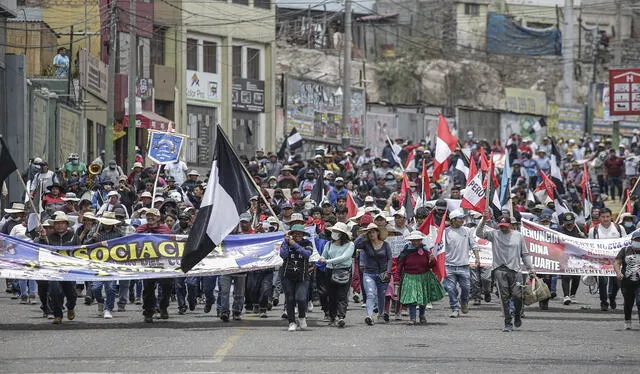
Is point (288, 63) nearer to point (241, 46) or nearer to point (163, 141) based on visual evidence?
point (241, 46)

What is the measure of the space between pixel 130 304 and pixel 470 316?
587 cm

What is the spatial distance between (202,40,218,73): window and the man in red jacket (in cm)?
3766

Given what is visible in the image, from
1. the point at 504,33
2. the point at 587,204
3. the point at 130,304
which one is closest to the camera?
the point at 130,304

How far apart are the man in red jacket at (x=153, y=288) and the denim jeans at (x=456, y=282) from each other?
14.8 ft

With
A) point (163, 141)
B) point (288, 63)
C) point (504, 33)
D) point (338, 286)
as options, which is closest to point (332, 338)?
point (338, 286)

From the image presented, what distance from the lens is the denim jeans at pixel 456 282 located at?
24219mm

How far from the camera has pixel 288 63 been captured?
7100 cm

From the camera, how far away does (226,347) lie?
59.2 feet

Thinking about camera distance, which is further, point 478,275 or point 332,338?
point 478,275

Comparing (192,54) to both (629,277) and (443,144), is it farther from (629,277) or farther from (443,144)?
(629,277)

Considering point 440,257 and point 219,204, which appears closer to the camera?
point 219,204

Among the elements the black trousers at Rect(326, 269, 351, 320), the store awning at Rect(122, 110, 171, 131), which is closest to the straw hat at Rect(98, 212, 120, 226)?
the black trousers at Rect(326, 269, 351, 320)

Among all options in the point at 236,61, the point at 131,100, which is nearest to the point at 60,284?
the point at 131,100

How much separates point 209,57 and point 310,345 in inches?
1691
